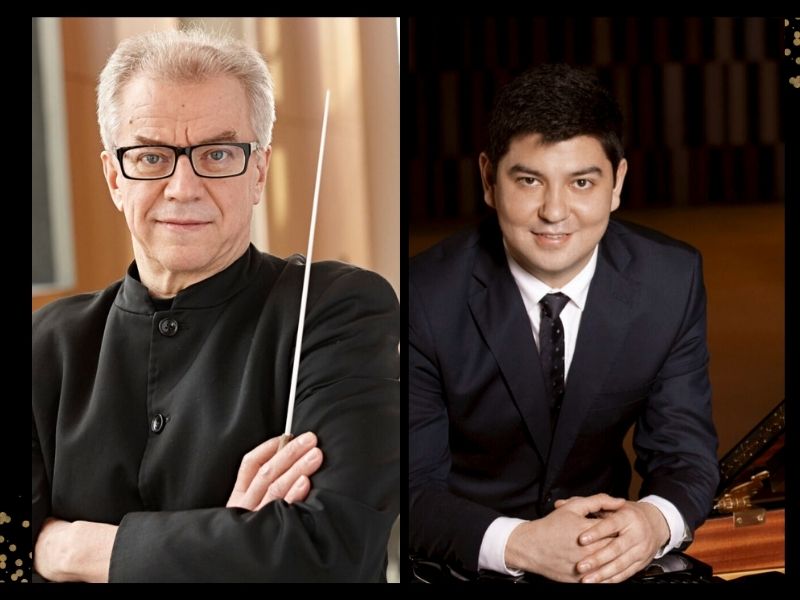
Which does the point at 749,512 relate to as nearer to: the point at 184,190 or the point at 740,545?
the point at 740,545

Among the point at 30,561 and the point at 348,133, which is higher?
the point at 348,133

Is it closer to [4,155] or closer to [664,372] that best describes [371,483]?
[664,372]

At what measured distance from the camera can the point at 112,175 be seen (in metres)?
3.65

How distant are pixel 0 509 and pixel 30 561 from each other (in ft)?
0.57

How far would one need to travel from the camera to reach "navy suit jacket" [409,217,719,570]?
368 centimetres

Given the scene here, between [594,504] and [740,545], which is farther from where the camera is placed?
[740,545]

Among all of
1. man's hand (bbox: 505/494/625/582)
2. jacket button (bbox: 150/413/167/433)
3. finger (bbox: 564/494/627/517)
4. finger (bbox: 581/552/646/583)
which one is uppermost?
jacket button (bbox: 150/413/167/433)

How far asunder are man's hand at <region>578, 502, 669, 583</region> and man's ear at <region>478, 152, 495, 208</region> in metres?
0.94

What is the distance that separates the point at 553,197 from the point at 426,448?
80 centimetres

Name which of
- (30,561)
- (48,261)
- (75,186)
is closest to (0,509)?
(30,561)

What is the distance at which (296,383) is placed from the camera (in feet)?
11.9

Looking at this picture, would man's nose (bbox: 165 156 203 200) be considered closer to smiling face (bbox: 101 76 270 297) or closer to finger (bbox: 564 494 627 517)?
smiling face (bbox: 101 76 270 297)

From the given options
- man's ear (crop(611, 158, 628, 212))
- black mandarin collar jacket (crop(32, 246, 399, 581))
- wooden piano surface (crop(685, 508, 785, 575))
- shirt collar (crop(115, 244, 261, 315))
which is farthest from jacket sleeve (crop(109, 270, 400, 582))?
wooden piano surface (crop(685, 508, 785, 575))

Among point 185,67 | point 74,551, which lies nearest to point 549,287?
point 185,67
